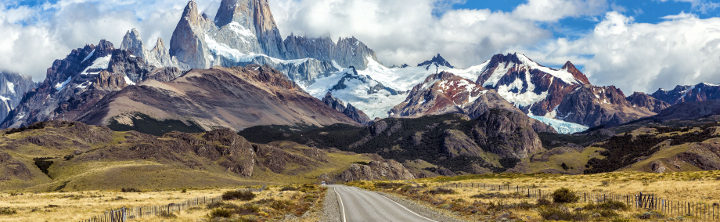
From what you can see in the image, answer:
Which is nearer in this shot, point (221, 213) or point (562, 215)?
point (562, 215)

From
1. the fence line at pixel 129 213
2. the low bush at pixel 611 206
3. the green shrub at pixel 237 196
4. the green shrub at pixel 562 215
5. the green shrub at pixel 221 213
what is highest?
the low bush at pixel 611 206

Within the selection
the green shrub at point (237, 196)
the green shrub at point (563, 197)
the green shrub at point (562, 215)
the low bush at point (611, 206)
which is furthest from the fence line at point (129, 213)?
the low bush at point (611, 206)

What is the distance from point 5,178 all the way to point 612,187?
188 m

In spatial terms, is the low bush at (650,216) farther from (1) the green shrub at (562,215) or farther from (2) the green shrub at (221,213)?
(2) the green shrub at (221,213)

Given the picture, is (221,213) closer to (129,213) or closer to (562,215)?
(129,213)

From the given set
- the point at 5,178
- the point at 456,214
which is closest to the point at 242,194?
the point at 456,214

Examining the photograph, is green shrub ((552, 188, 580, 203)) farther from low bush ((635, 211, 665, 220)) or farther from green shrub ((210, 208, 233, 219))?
green shrub ((210, 208, 233, 219))

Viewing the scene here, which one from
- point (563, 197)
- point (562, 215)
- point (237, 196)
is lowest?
point (237, 196)

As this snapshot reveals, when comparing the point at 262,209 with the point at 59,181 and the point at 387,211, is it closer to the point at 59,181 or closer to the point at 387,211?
the point at 387,211

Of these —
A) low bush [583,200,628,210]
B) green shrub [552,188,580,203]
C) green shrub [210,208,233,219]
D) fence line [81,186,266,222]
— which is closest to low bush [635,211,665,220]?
low bush [583,200,628,210]

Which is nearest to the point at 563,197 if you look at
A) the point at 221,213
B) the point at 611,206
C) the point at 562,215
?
the point at 611,206

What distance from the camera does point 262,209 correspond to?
174 feet

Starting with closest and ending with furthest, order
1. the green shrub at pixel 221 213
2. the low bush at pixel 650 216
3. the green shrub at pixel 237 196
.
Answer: the low bush at pixel 650 216
the green shrub at pixel 221 213
the green shrub at pixel 237 196

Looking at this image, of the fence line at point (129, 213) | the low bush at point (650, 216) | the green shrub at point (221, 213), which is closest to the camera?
the low bush at point (650, 216)
